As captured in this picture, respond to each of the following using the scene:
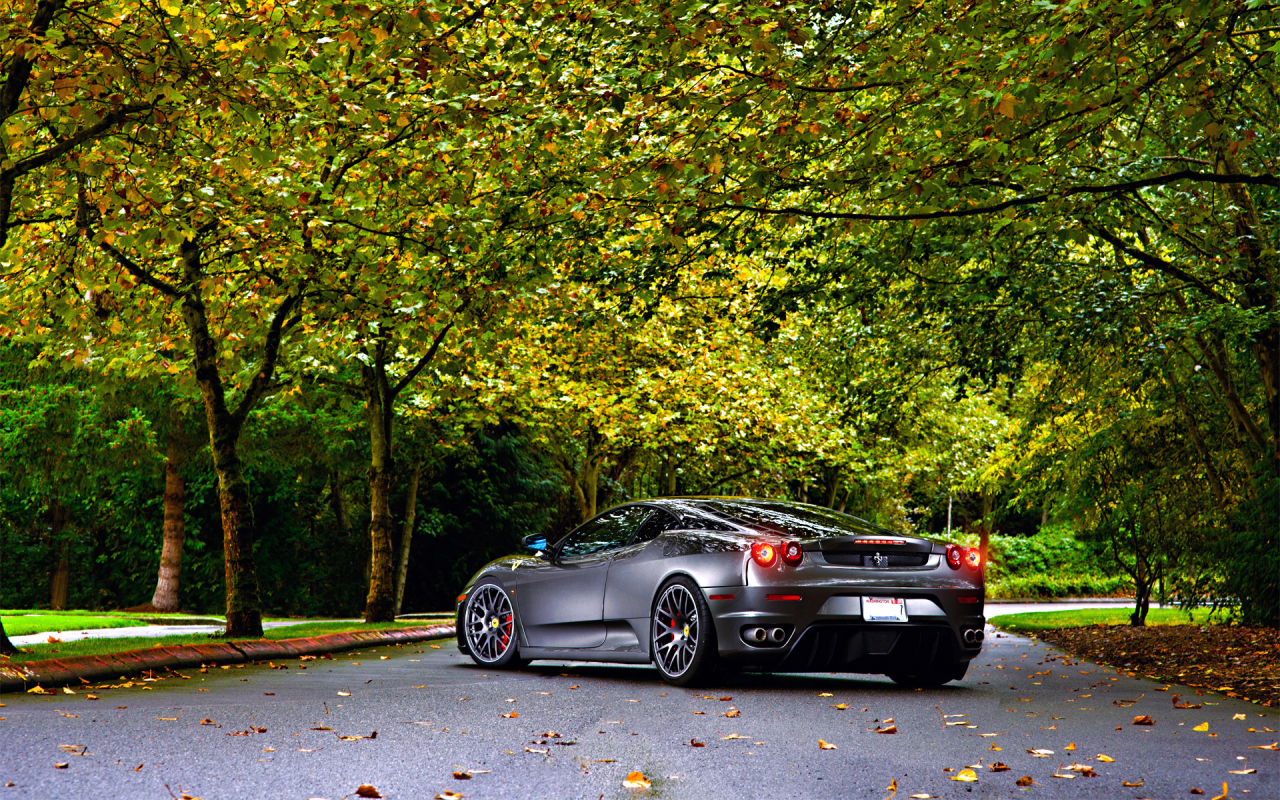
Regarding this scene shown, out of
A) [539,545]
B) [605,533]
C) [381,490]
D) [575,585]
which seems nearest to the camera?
[575,585]

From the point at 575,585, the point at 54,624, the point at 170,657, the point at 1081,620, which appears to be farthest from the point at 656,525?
the point at 1081,620

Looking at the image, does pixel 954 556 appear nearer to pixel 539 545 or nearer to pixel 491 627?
pixel 539 545

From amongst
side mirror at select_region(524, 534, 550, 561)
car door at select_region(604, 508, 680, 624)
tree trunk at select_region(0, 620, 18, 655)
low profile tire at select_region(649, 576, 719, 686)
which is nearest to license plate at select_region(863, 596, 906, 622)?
low profile tire at select_region(649, 576, 719, 686)

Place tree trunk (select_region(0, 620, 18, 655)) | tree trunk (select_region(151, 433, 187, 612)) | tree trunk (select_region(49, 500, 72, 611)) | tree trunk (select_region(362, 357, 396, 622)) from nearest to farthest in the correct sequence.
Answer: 1. tree trunk (select_region(0, 620, 18, 655))
2. tree trunk (select_region(362, 357, 396, 622))
3. tree trunk (select_region(151, 433, 187, 612))
4. tree trunk (select_region(49, 500, 72, 611))

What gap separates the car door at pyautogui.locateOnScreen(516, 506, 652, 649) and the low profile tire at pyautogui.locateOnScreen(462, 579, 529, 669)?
0.22 meters

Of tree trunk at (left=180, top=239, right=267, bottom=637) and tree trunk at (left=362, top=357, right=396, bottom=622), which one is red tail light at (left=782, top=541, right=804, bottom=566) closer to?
tree trunk at (left=180, top=239, right=267, bottom=637)

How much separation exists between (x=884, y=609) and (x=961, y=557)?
89cm

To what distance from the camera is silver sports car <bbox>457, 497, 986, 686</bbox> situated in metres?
8.46

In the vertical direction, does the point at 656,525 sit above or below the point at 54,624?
above

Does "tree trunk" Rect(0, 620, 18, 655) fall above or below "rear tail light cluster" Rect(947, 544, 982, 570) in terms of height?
below

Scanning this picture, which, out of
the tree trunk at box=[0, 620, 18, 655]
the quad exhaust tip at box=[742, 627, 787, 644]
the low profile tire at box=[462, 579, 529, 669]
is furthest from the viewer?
the low profile tire at box=[462, 579, 529, 669]

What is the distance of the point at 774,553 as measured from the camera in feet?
28.0

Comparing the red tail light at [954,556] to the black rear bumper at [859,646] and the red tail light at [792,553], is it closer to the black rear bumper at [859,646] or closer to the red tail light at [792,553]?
the black rear bumper at [859,646]

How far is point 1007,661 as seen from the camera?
41.5 ft
